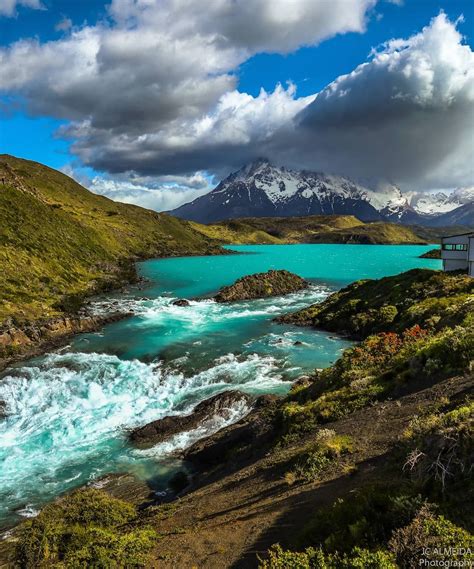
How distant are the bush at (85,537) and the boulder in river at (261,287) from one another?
202 feet

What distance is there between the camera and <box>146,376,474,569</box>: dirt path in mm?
10086

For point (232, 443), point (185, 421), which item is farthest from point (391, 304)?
point (232, 443)

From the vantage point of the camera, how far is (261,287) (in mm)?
83812

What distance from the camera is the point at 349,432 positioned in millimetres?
14938

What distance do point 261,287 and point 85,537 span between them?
71.5 meters

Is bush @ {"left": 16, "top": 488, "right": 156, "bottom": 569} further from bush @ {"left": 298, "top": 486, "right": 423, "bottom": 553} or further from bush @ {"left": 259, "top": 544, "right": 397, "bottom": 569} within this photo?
bush @ {"left": 298, "top": 486, "right": 423, "bottom": 553}

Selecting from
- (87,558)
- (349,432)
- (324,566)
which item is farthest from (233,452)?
(324,566)

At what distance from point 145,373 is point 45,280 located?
5034 cm

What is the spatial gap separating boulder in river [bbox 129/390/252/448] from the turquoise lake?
841 millimetres

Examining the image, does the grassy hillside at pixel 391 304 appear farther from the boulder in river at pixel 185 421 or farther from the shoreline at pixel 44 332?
the shoreline at pixel 44 332

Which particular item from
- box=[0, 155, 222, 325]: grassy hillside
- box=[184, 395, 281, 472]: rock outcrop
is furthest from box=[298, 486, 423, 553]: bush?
box=[0, 155, 222, 325]: grassy hillside

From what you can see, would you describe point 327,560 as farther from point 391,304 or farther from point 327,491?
point 391,304

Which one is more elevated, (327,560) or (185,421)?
(327,560)

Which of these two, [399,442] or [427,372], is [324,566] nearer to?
[399,442]
